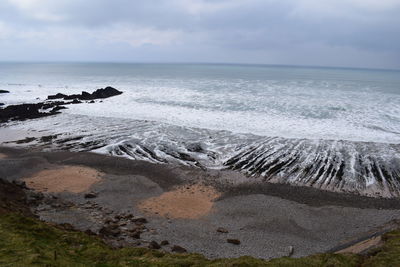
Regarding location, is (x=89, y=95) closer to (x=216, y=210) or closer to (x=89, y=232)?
(x=216, y=210)

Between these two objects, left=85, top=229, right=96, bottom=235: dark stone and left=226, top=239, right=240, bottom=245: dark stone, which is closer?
left=85, top=229, right=96, bottom=235: dark stone

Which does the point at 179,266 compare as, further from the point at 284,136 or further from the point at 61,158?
the point at 284,136

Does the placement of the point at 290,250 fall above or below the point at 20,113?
below

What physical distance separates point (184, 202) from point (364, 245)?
9698 mm

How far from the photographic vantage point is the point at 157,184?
20734mm

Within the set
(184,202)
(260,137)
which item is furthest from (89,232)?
(260,137)

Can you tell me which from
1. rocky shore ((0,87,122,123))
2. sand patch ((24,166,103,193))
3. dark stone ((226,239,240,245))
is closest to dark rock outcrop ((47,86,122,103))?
rocky shore ((0,87,122,123))

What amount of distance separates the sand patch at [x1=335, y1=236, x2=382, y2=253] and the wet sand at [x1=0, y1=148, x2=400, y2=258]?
34.7 inches

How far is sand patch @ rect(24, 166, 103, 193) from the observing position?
19719 mm

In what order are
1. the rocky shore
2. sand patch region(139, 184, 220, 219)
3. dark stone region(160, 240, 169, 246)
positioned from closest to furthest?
1. dark stone region(160, 240, 169, 246)
2. sand patch region(139, 184, 220, 219)
3. the rocky shore

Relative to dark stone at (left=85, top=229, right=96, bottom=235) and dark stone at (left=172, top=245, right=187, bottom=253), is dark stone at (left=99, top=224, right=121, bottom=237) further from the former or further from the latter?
dark stone at (left=172, top=245, right=187, bottom=253)

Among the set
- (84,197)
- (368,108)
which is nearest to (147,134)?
(84,197)

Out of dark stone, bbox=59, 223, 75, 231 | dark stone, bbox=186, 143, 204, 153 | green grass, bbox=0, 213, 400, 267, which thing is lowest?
dark stone, bbox=59, 223, 75, 231

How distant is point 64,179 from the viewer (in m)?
21.1
